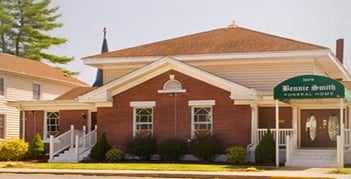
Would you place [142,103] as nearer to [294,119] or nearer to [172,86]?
[172,86]

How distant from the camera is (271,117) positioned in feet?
103

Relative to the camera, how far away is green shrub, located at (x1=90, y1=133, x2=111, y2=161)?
104 ft

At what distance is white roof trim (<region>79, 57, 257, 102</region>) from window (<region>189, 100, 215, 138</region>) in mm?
1147

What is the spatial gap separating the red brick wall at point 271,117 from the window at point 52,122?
1171 cm

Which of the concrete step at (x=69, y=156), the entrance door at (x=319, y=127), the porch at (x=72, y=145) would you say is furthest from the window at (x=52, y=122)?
the entrance door at (x=319, y=127)

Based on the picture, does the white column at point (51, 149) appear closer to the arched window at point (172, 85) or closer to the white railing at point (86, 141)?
the white railing at point (86, 141)

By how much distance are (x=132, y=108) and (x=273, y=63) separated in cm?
735

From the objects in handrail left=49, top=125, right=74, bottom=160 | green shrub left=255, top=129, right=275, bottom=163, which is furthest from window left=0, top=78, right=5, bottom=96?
green shrub left=255, top=129, right=275, bottom=163

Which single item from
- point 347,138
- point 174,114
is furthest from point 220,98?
point 347,138

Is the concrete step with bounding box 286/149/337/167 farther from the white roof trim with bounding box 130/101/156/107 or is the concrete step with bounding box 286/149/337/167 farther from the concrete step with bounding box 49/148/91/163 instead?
the concrete step with bounding box 49/148/91/163

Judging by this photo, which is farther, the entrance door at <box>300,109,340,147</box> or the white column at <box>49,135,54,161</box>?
the white column at <box>49,135,54,161</box>

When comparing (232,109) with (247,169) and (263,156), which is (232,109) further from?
(247,169)

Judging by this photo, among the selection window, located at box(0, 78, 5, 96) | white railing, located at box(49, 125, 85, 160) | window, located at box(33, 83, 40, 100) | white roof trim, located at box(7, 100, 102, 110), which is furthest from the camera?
window, located at box(33, 83, 40, 100)

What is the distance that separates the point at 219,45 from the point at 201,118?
5039mm
